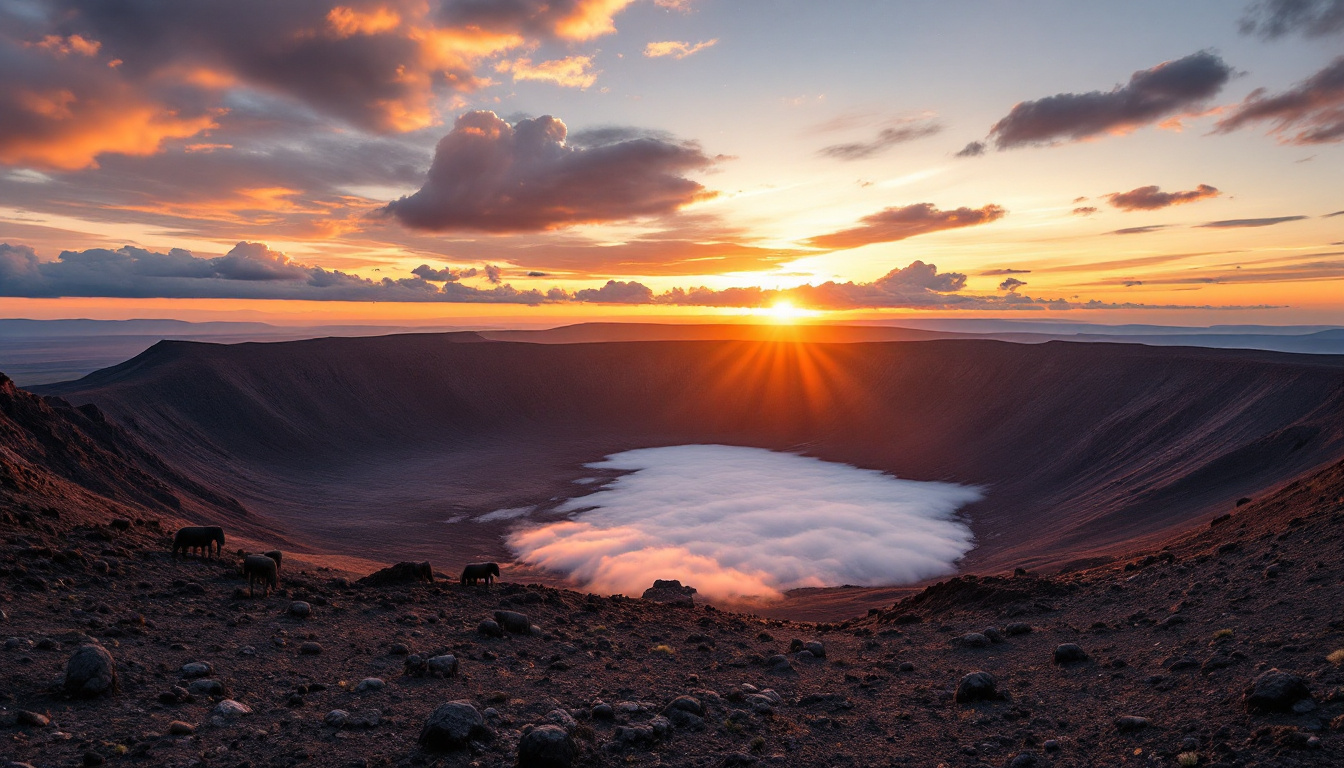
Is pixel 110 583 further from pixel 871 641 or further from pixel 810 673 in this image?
pixel 871 641

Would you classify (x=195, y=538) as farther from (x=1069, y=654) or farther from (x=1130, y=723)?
(x=1069, y=654)

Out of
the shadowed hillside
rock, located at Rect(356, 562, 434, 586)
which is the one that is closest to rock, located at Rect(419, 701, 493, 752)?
rock, located at Rect(356, 562, 434, 586)

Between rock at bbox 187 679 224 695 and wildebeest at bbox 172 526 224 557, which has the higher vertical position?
rock at bbox 187 679 224 695

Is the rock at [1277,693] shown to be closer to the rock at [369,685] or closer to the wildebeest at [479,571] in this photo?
the rock at [369,685]

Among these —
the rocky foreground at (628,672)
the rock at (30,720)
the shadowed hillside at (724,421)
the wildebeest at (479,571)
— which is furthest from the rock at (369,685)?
the shadowed hillside at (724,421)

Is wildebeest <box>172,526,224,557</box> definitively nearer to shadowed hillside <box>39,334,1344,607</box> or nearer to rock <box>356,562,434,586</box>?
rock <box>356,562,434,586</box>

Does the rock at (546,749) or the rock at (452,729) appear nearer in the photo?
the rock at (546,749)
